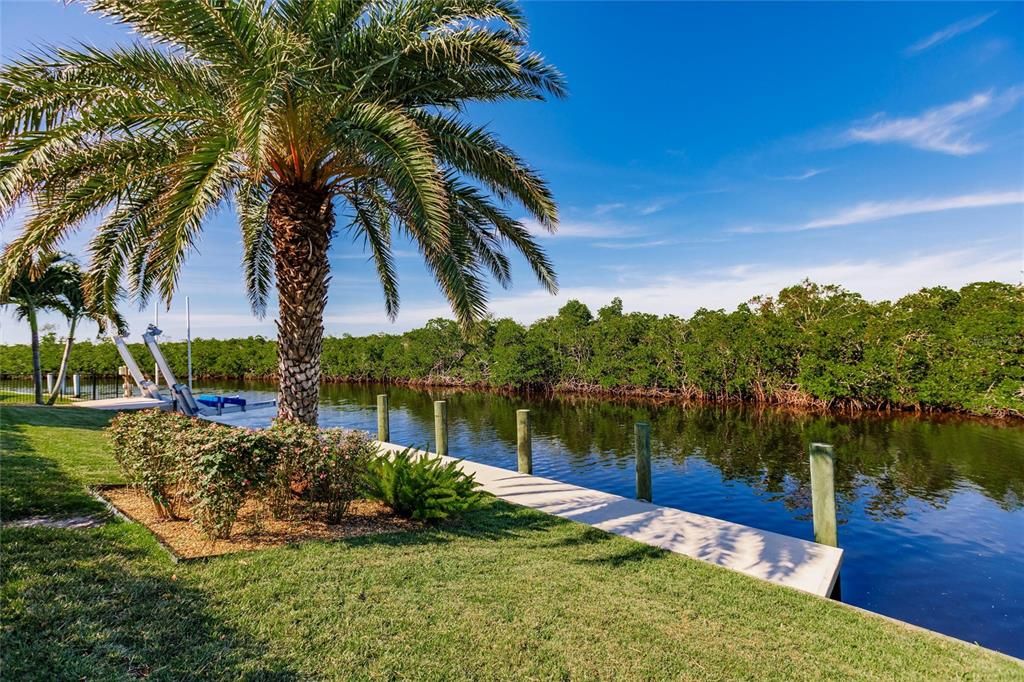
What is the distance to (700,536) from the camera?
7.03 metres

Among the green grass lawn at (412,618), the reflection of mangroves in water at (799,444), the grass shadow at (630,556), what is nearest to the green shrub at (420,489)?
the green grass lawn at (412,618)

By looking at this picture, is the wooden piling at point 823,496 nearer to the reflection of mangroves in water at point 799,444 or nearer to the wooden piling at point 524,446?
the reflection of mangroves in water at point 799,444

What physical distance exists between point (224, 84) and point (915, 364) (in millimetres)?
27717

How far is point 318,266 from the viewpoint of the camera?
7277mm

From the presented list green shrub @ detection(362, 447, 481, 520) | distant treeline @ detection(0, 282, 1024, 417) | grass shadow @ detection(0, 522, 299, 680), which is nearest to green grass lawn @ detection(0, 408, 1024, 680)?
grass shadow @ detection(0, 522, 299, 680)

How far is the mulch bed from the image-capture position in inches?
198

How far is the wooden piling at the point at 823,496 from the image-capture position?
22.9ft

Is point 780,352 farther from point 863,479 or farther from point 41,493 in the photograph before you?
point 41,493

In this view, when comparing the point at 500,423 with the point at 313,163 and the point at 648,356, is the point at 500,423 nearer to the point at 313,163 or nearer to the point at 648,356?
the point at 648,356

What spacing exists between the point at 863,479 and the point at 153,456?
47.9 feet

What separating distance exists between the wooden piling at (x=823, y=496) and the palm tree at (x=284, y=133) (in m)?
5.01

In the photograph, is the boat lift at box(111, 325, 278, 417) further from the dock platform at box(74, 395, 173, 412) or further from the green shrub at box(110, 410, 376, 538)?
the green shrub at box(110, 410, 376, 538)

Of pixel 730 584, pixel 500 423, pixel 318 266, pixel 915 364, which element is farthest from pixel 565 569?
pixel 915 364

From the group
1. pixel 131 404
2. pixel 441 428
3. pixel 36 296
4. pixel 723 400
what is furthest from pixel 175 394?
pixel 723 400
